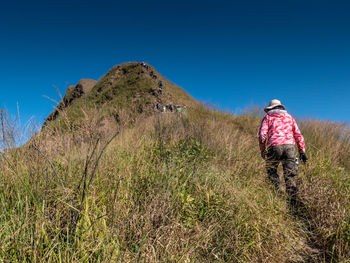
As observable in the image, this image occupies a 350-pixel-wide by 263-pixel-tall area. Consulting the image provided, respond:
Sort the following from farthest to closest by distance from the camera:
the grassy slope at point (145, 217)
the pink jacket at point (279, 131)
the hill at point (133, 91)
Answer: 1. the hill at point (133, 91)
2. the pink jacket at point (279, 131)
3. the grassy slope at point (145, 217)

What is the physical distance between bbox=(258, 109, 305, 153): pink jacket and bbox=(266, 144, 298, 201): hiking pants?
0.43 ft

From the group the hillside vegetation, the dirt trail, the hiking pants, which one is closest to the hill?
the hiking pants

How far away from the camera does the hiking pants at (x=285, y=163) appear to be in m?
3.26

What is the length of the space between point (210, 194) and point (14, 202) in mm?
2209

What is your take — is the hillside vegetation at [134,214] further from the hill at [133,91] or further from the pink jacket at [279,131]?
the hill at [133,91]

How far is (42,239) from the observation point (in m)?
1.28

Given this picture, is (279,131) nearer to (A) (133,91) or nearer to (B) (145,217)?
(B) (145,217)

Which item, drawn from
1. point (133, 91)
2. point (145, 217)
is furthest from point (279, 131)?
point (133, 91)

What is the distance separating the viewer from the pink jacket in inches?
139

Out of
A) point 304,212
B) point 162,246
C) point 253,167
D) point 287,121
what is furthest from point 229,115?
point 162,246

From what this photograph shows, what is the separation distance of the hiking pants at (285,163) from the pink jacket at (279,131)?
131 mm

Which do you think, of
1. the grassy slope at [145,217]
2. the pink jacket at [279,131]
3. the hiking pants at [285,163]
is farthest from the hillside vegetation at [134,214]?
the pink jacket at [279,131]

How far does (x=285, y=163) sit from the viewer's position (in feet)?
11.3

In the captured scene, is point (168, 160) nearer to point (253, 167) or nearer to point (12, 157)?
point (253, 167)
